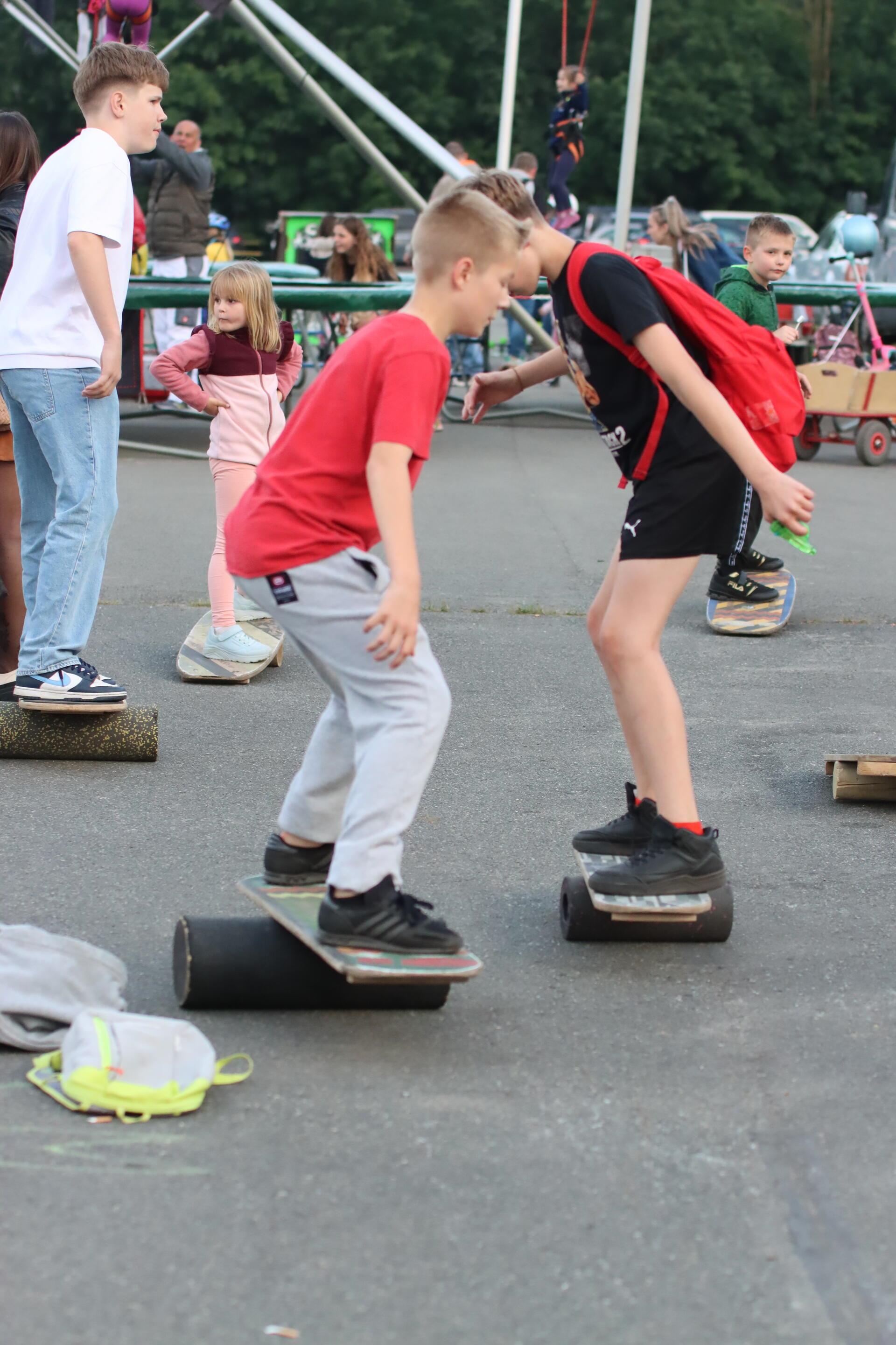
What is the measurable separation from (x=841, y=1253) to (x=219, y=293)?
4901 mm

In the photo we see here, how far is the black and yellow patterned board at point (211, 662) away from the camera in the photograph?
6.41 metres

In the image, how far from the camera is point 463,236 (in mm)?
3273

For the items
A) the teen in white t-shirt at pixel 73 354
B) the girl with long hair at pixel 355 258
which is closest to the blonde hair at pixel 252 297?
the teen in white t-shirt at pixel 73 354

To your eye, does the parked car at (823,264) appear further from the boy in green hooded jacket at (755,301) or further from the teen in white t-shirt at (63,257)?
the teen in white t-shirt at (63,257)

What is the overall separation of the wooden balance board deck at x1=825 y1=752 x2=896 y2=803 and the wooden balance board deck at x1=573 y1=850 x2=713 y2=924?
1275mm

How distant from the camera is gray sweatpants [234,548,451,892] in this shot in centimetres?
326

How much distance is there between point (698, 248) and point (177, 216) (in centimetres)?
481

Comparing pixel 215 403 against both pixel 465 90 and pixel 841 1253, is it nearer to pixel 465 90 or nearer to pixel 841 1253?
pixel 841 1253

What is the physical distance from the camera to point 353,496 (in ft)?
11.0

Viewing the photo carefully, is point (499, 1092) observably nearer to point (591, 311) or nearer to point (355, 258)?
point (591, 311)

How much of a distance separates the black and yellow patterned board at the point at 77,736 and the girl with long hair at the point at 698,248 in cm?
909

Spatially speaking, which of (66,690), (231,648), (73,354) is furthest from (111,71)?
(231,648)

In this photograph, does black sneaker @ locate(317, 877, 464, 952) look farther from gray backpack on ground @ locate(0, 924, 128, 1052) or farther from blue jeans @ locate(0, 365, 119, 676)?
blue jeans @ locate(0, 365, 119, 676)

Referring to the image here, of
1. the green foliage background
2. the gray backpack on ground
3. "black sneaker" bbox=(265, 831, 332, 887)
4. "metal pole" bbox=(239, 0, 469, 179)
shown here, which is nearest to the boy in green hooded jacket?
"black sneaker" bbox=(265, 831, 332, 887)
